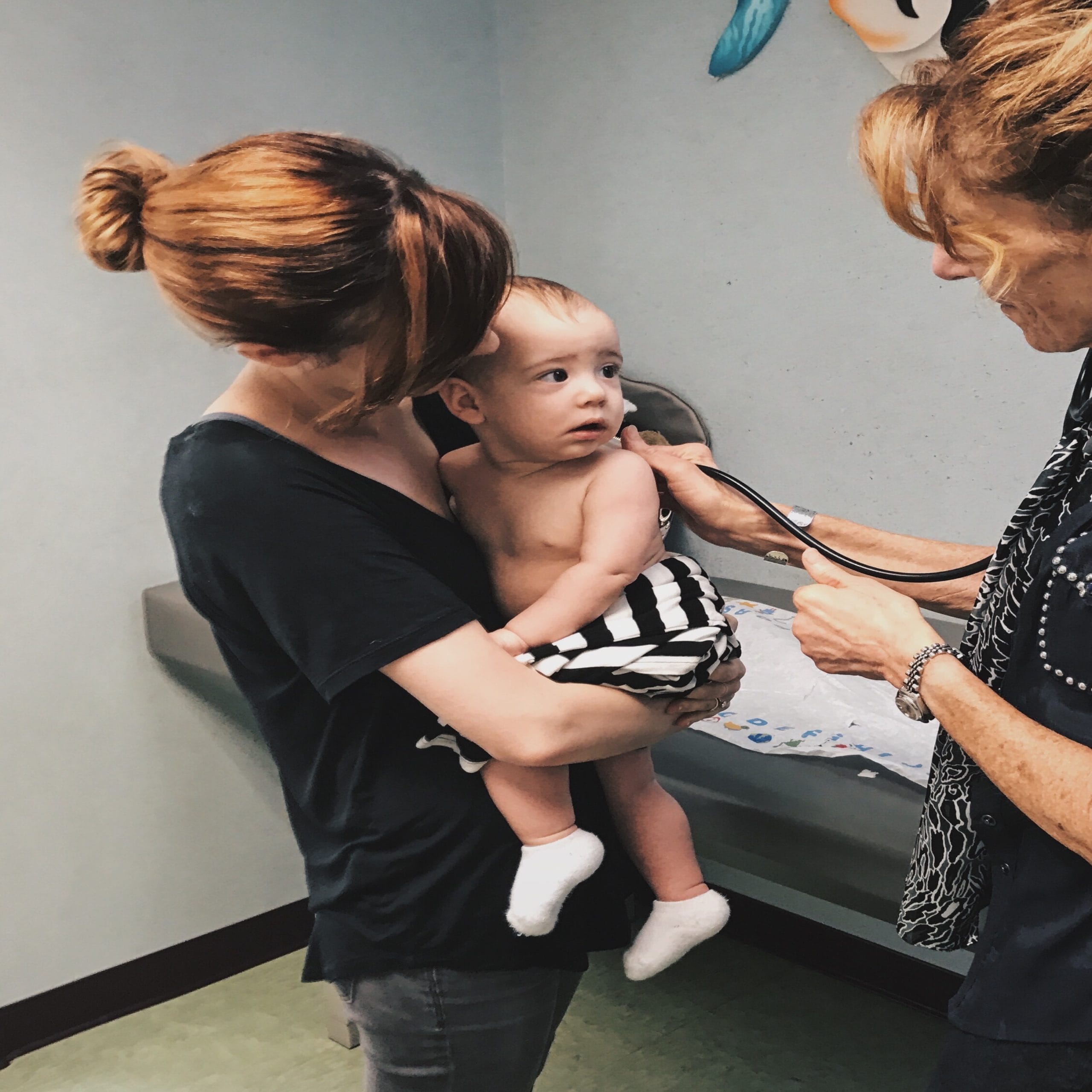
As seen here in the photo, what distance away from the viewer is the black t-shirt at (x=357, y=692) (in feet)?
2.98

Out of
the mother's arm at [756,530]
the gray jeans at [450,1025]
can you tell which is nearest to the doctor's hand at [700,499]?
the mother's arm at [756,530]

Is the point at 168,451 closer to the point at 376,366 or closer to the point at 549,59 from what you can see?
the point at 376,366

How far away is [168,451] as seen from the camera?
0.95 meters

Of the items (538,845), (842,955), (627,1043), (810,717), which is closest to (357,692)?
(538,845)

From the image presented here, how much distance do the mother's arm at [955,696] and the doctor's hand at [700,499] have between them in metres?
0.19

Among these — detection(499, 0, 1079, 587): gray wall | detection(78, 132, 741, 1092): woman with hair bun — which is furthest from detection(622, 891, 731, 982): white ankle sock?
detection(499, 0, 1079, 587): gray wall

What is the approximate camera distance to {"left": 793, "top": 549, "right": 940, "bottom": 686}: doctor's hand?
1.04m

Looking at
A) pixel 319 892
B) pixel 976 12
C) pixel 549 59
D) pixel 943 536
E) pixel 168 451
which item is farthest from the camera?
pixel 549 59

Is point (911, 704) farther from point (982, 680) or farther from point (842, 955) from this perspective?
point (842, 955)

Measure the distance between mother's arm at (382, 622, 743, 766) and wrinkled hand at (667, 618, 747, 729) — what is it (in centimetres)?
7

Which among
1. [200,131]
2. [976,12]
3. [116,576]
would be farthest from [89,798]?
[976,12]

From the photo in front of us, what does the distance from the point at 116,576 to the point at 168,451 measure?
1.49 metres

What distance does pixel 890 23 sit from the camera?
197 centimetres

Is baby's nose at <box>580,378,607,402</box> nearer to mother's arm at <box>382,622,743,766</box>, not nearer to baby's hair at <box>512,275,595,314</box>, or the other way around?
baby's hair at <box>512,275,595,314</box>
